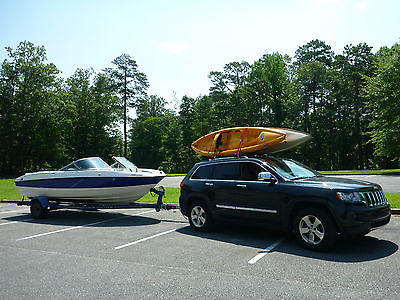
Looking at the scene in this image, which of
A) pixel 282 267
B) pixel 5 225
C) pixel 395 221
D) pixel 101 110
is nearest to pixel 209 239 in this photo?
pixel 282 267

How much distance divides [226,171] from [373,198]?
316cm

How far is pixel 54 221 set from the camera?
34.6 ft

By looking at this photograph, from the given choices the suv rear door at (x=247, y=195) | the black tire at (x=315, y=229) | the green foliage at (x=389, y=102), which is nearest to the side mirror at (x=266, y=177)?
the suv rear door at (x=247, y=195)

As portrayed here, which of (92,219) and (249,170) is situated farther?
(92,219)

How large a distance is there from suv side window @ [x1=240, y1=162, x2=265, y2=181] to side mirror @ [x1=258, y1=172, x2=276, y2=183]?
38 centimetres

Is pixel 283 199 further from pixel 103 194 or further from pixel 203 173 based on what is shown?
pixel 103 194

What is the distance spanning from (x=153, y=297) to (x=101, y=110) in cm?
5429

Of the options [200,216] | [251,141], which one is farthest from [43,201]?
[251,141]

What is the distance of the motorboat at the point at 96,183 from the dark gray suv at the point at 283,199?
6.78 feet

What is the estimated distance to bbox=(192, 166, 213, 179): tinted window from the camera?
8242 millimetres

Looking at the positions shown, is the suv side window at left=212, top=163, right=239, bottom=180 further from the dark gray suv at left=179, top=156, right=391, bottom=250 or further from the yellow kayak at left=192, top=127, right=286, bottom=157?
the yellow kayak at left=192, top=127, right=286, bottom=157

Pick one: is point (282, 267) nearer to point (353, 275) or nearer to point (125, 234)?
point (353, 275)

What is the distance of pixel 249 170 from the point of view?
7410mm

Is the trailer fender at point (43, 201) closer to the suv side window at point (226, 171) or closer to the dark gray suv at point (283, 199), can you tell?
the dark gray suv at point (283, 199)
